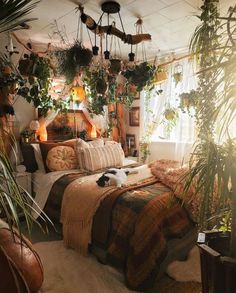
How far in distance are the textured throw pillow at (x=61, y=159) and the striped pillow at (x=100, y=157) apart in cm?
15

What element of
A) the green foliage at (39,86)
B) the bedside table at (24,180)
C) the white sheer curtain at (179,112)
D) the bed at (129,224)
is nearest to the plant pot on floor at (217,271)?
the bed at (129,224)

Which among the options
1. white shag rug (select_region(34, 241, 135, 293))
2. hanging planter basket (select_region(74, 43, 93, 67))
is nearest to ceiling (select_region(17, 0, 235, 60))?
hanging planter basket (select_region(74, 43, 93, 67))

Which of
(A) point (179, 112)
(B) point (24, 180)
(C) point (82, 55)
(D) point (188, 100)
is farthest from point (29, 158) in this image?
(A) point (179, 112)

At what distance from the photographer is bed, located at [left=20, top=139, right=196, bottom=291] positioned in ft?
6.05

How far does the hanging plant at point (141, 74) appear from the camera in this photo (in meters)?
3.04

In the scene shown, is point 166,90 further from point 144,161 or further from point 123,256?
point 123,256

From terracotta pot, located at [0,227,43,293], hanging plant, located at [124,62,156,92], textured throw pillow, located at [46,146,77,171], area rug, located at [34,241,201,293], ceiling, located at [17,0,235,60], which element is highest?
ceiling, located at [17,0,235,60]

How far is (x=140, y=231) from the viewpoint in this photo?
1860 mm

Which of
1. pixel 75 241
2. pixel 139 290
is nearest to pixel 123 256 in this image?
pixel 139 290

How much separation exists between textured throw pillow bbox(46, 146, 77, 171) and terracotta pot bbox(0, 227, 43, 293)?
1887 millimetres

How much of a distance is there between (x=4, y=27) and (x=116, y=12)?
1.72 metres

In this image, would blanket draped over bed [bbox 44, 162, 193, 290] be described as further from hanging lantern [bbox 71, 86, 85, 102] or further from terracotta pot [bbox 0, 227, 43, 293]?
hanging lantern [bbox 71, 86, 85, 102]

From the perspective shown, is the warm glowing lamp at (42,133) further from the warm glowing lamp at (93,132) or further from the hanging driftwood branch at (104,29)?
the hanging driftwood branch at (104,29)

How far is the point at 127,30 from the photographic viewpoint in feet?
9.97
